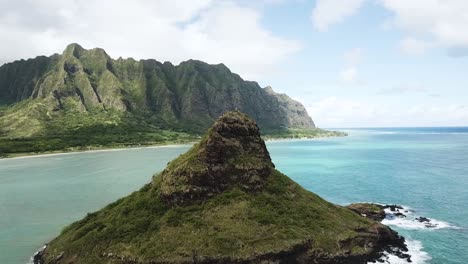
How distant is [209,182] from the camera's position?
58.5m

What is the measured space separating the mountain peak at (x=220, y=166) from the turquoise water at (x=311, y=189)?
2476cm

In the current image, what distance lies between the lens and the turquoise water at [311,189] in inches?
2665

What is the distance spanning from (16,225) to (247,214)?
2066 inches

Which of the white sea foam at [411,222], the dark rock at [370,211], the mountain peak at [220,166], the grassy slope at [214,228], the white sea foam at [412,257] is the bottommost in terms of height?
the white sea foam at [412,257]

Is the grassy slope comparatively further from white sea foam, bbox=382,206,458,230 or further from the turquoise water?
white sea foam, bbox=382,206,458,230

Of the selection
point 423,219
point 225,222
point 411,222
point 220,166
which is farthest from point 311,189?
point 225,222

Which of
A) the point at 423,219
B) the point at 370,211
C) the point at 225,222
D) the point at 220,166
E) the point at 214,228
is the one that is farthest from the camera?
the point at 370,211

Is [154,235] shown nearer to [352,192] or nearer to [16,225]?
[16,225]

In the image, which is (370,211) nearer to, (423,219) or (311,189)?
(423,219)

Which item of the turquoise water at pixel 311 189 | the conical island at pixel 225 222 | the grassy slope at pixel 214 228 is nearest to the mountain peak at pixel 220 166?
the conical island at pixel 225 222

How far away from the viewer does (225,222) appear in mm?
53812

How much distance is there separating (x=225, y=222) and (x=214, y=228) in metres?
1.70

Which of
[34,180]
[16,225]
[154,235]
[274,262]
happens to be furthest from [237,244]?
[34,180]

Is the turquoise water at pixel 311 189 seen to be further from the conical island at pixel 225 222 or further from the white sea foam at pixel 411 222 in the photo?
the conical island at pixel 225 222
